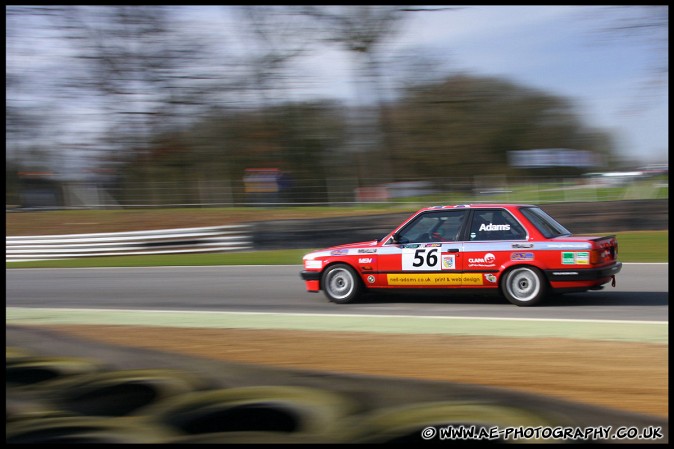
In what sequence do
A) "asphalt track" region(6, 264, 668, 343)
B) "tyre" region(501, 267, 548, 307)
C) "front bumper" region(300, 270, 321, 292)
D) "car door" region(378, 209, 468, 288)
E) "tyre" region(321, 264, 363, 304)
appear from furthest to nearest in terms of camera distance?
"front bumper" region(300, 270, 321, 292) → "tyre" region(321, 264, 363, 304) → "car door" region(378, 209, 468, 288) → "tyre" region(501, 267, 548, 307) → "asphalt track" region(6, 264, 668, 343)

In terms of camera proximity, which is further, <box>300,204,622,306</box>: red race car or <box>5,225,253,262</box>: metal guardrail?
<box>5,225,253,262</box>: metal guardrail

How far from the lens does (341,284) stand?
9547 millimetres

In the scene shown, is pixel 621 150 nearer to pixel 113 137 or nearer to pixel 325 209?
pixel 325 209

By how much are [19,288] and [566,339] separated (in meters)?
9.51

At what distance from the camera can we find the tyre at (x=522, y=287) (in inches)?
339

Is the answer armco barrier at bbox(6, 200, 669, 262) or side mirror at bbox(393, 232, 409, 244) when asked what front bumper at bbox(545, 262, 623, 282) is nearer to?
side mirror at bbox(393, 232, 409, 244)

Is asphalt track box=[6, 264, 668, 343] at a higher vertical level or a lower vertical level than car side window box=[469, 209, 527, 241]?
lower

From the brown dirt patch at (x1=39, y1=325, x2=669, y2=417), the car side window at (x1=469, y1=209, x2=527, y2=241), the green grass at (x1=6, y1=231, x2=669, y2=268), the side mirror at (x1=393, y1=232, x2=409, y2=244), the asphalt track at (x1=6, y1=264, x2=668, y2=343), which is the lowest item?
the brown dirt patch at (x1=39, y1=325, x2=669, y2=417)

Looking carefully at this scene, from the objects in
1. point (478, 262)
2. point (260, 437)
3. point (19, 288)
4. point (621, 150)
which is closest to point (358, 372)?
point (260, 437)

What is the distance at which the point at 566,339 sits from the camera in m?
6.50

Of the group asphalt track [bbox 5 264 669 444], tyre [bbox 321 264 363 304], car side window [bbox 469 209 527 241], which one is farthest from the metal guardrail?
car side window [bbox 469 209 527 241]

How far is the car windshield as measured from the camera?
28.7 feet

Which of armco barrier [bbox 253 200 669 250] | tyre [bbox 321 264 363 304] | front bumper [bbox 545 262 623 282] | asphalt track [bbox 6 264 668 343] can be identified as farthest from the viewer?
armco barrier [bbox 253 200 669 250]

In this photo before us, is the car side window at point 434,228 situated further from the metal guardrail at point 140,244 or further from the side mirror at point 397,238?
the metal guardrail at point 140,244
